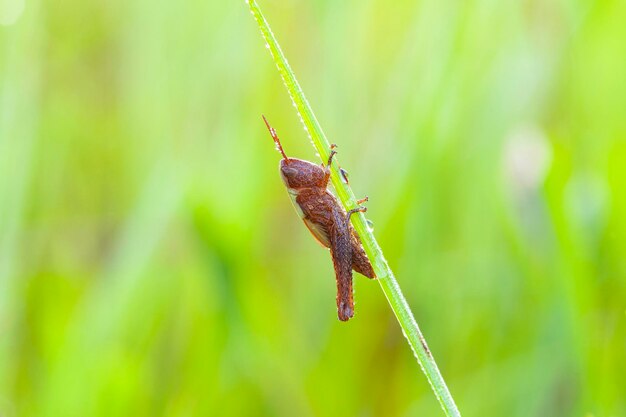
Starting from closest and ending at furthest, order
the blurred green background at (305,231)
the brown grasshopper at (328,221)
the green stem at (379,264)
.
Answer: the green stem at (379,264) < the brown grasshopper at (328,221) < the blurred green background at (305,231)

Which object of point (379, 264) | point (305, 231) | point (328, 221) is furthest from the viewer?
point (305, 231)

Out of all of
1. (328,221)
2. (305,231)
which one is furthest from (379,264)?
(305,231)

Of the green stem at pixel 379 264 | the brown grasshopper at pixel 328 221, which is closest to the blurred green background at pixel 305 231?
the brown grasshopper at pixel 328 221

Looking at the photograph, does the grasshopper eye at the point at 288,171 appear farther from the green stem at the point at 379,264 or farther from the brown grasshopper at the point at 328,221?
the green stem at the point at 379,264

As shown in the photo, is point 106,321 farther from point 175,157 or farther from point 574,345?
point 574,345

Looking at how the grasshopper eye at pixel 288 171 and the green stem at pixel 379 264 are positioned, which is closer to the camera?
the green stem at pixel 379 264

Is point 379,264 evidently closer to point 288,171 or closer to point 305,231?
point 288,171

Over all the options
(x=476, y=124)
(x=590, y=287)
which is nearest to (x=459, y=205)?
(x=476, y=124)
